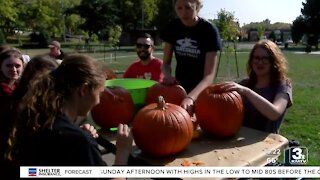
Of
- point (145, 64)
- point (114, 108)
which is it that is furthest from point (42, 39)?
point (114, 108)

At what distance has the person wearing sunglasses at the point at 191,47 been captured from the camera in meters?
2.70

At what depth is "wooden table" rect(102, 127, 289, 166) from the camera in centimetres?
191

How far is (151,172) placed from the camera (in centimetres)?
190

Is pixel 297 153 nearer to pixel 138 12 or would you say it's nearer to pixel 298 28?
pixel 138 12

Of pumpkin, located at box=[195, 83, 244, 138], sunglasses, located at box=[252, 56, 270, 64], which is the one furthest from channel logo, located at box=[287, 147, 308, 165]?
sunglasses, located at box=[252, 56, 270, 64]

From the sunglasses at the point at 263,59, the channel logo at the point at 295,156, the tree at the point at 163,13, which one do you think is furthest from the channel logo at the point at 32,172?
the tree at the point at 163,13

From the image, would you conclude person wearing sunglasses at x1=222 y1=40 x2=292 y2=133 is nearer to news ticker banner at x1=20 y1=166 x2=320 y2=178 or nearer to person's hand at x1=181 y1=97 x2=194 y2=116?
person's hand at x1=181 y1=97 x2=194 y2=116

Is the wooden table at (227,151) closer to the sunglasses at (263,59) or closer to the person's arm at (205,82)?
the person's arm at (205,82)

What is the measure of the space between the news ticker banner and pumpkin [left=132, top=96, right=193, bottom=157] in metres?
0.14

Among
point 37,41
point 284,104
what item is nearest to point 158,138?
point 284,104

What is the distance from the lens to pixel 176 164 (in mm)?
1894

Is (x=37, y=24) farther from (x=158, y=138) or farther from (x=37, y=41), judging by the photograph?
(x=158, y=138)

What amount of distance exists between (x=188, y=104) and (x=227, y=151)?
492 millimetres

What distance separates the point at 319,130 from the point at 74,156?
562cm
